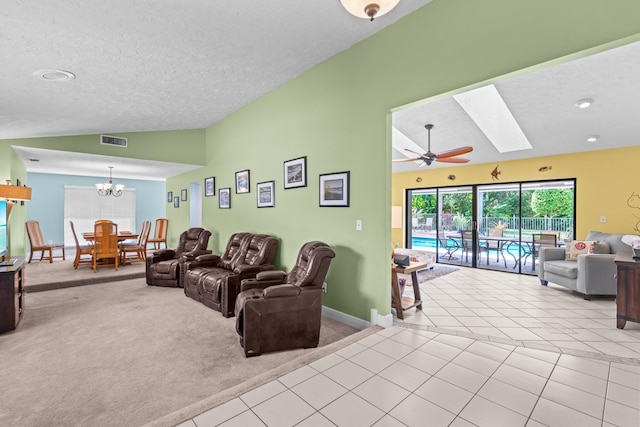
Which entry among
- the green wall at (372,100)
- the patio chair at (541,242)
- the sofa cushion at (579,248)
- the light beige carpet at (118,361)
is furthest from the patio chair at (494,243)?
the light beige carpet at (118,361)

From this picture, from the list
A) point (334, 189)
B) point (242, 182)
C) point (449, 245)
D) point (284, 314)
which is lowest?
point (284, 314)

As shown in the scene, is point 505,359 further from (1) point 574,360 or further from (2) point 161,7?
(2) point 161,7

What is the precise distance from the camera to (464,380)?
7.07 ft

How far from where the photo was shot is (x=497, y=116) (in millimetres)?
4953

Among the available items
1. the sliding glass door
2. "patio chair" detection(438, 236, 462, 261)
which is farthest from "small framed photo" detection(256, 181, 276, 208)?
"patio chair" detection(438, 236, 462, 261)

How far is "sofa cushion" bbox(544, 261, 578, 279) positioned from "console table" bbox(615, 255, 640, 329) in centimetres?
145

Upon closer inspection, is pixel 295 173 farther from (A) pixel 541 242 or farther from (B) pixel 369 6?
(A) pixel 541 242

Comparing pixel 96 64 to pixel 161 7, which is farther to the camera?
pixel 96 64

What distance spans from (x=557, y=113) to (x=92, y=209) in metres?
13.0

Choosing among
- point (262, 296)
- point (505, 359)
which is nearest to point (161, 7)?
point (262, 296)

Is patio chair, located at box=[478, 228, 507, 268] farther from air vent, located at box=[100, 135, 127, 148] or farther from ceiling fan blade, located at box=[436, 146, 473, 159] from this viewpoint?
air vent, located at box=[100, 135, 127, 148]

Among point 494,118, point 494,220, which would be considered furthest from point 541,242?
point 494,118

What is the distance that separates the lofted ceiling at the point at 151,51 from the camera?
8.13 ft

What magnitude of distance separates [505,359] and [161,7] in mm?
4358
